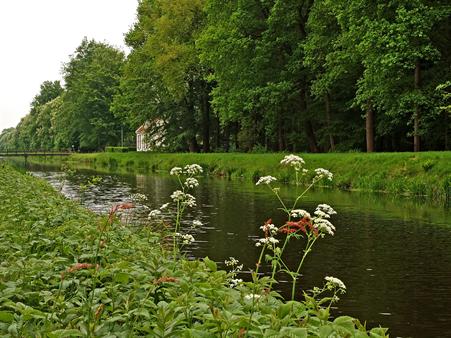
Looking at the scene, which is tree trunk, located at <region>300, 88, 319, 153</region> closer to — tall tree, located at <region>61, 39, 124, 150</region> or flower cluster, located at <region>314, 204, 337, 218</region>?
flower cluster, located at <region>314, 204, 337, 218</region>

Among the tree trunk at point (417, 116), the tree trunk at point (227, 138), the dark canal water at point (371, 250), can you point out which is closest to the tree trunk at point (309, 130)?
the tree trunk at point (417, 116)

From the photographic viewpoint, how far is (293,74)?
46.5 meters

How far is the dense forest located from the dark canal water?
9647mm

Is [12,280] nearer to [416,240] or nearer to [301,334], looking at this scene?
[301,334]

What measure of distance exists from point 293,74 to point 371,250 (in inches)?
1332

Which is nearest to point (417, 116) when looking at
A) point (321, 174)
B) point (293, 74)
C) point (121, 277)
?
point (293, 74)

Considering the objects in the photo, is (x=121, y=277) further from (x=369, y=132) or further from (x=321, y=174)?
(x=369, y=132)

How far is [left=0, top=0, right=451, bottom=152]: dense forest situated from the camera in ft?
111

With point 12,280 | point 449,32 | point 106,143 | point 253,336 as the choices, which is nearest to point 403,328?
point 253,336

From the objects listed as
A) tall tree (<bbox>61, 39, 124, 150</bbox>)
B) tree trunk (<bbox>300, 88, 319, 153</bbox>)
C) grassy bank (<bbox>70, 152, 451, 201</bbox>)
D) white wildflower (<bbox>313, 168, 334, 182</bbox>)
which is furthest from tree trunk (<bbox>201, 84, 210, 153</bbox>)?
white wildflower (<bbox>313, 168, 334, 182</bbox>)

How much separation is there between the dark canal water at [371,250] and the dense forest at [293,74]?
965cm

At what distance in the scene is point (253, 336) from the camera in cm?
436

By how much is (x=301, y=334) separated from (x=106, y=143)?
101769mm

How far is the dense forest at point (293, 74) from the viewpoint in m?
33.8
